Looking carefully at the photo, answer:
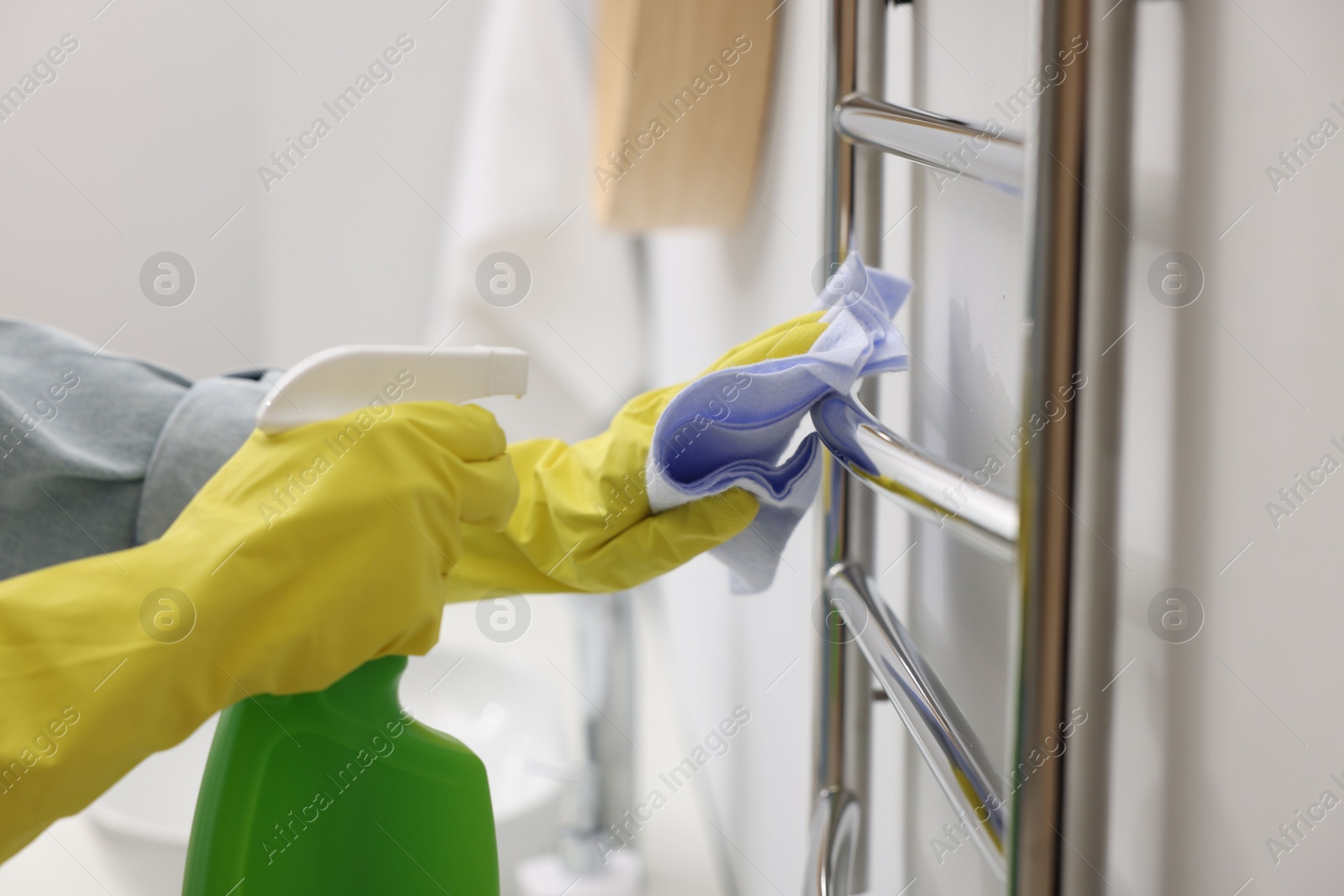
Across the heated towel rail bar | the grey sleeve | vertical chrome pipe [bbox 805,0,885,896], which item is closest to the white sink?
the grey sleeve

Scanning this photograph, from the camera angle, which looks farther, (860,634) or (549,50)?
(549,50)

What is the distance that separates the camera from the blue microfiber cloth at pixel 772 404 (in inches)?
13.6

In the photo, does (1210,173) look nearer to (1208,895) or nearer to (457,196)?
(1208,895)

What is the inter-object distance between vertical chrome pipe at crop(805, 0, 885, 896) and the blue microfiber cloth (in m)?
0.06

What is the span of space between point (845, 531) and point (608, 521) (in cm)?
12

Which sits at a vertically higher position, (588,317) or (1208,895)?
(588,317)

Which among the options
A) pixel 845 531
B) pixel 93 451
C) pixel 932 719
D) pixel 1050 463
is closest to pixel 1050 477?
pixel 1050 463

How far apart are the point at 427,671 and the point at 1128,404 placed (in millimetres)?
840

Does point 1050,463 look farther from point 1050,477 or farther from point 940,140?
point 940,140

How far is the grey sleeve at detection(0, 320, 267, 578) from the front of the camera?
1.40 ft

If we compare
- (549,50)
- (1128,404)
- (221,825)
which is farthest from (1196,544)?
(549,50)

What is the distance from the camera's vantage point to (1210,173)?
0.21m

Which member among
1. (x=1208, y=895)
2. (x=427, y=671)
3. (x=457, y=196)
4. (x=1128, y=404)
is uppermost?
(x=457, y=196)

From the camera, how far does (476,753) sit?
0.62 meters
